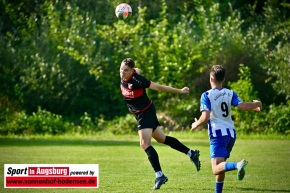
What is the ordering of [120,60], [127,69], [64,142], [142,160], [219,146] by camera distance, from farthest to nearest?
1. [120,60]
2. [64,142]
3. [142,160]
4. [127,69]
5. [219,146]

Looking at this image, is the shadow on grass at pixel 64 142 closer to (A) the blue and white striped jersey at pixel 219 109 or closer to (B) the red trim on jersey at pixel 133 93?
(B) the red trim on jersey at pixel 133 93

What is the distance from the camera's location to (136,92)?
1117 cm

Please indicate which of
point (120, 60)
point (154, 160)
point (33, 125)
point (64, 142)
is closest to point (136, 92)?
point (154, 160)

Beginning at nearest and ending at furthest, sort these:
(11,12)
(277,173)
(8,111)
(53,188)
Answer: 1. (53,188)
2. (277,173)
3. (8,111)
4. (11,12)

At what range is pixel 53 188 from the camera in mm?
11039

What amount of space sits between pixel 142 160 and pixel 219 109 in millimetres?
6407

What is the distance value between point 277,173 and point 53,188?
4195 mm

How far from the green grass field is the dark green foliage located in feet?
10.8

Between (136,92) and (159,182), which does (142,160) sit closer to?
(136,92)

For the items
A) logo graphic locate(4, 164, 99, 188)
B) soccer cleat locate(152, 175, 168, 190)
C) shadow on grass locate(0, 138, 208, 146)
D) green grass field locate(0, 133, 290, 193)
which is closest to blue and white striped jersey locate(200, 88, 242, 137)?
green grass field locate(0, 133, 290, 193)

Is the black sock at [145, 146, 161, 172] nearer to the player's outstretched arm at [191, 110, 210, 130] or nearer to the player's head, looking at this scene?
the player's head

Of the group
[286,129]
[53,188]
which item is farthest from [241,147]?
[53,188]

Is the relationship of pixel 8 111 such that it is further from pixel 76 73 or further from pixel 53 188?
pixel 53 188

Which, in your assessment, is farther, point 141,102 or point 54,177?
point 54,177
